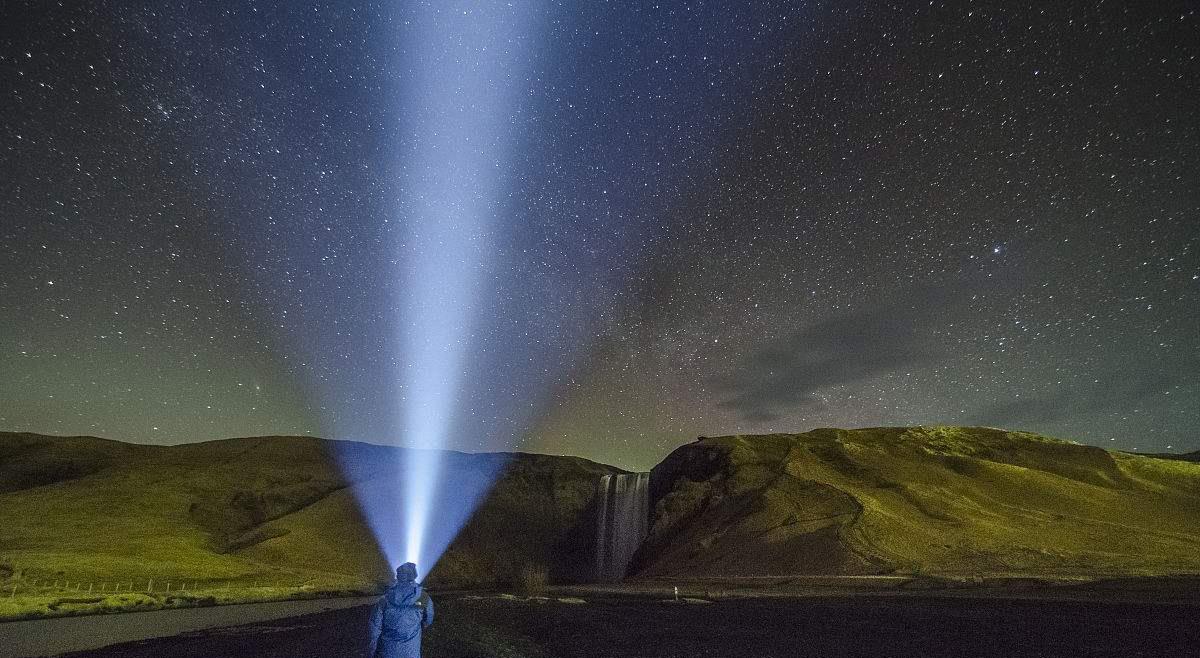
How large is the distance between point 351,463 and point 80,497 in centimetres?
3679

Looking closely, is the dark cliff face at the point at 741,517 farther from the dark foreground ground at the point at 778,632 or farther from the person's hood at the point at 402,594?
the person's hood at the point at 402,594

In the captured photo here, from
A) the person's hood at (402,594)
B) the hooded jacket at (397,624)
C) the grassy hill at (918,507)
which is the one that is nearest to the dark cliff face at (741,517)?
the grassy hill at (918,507)

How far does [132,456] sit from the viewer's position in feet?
332

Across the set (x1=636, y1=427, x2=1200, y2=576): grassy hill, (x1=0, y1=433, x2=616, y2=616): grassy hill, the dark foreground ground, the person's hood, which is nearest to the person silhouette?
the person's hood

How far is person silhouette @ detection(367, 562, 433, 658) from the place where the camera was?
7453 mm

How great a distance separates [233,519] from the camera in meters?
81.6

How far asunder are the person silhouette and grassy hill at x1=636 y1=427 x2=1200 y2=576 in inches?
1651

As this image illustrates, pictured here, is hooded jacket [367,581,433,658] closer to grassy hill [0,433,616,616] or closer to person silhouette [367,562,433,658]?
person silhouette [367,562,433,658]

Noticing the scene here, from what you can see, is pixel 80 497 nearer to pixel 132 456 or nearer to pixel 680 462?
pixel 132 456

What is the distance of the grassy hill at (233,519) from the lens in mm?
52781

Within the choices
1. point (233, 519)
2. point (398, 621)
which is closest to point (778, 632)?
point (398, 621)

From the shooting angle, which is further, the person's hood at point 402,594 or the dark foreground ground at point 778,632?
the dark foreground ground at point 778,632

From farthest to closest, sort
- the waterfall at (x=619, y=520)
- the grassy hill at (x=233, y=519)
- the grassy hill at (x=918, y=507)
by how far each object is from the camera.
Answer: the waterfall at (x=619, y=520), the grassy hill at (x=233, y=519), the grassy hill at (x=918, y=507)

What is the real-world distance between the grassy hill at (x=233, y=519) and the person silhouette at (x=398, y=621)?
4469cm
